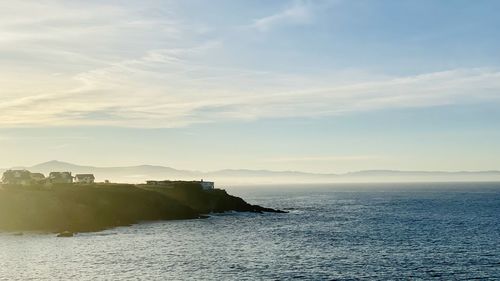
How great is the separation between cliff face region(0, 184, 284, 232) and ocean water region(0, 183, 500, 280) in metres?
11.4

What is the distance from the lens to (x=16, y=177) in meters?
180

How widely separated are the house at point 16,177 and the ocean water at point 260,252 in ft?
179

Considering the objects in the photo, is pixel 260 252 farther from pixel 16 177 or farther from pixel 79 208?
pixel 16 177

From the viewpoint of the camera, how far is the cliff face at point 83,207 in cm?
13738

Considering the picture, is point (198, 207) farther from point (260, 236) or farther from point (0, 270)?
point (0, 270)

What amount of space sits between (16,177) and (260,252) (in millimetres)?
112990

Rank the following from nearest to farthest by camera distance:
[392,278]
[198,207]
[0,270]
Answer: [392,278] < [0,270] < [198,207]

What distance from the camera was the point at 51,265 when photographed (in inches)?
3462

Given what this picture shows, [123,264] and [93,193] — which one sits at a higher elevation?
[93,193]

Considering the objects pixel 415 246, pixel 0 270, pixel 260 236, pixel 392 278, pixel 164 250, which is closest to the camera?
pixel 392 278

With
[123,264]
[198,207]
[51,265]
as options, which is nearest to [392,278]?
[123,264]

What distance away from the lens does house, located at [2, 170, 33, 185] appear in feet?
582

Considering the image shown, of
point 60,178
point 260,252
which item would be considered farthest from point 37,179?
point 260,252

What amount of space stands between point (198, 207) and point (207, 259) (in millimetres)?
96402
